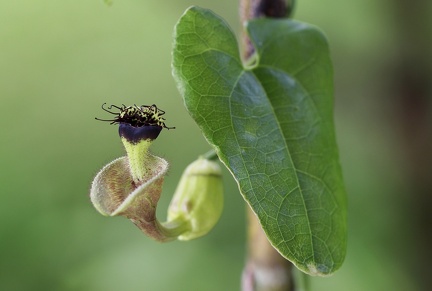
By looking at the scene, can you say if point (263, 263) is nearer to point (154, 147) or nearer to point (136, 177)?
point (136, 177)

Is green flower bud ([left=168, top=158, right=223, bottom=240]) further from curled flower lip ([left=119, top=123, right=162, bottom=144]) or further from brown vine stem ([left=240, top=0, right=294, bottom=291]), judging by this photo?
curled flower lip ([left=119, top=123, right=162, bottom=144])

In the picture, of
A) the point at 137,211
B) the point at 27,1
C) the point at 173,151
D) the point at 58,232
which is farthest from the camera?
the point at 27,1

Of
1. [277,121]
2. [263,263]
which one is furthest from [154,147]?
[277,121]

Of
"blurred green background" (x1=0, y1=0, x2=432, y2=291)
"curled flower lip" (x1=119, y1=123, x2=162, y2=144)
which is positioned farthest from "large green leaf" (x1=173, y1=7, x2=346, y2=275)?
"blurred green background" (x1=0, y1=0, x2=432, y2=291)

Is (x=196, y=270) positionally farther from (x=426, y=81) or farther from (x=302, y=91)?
(x=302, y=91)

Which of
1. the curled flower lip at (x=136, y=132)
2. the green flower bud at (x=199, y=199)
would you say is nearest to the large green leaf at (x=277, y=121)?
the curled flower lip at (x=136, y=132)

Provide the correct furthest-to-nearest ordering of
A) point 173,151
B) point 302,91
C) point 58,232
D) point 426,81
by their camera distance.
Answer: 1. point 173,151
2. point 58,232
3. point 426,81
4. point 302,91

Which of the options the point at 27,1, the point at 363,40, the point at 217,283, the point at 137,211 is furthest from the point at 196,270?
the point at 137,211

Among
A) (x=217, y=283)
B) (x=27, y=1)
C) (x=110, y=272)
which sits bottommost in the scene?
(x=217, y=283)

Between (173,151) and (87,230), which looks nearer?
(87,230)
